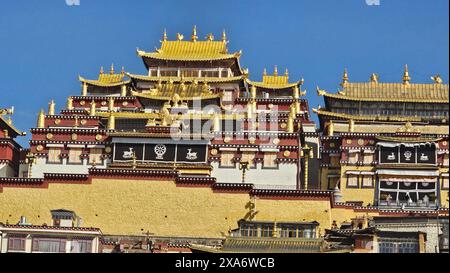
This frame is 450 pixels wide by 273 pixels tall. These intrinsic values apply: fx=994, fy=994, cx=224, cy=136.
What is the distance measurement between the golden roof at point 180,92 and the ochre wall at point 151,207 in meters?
12.7

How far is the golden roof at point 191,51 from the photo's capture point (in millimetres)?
67438

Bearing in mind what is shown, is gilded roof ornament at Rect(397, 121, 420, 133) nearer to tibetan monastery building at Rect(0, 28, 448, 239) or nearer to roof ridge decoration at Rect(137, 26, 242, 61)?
tibetan monastery building at Rect(0, 28, 448, 239)

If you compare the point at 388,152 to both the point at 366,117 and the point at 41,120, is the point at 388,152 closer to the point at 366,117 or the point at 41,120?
the point at 366,117

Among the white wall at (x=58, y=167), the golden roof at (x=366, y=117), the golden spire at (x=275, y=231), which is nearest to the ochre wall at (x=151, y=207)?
the golden spire at (x=275, y=231)

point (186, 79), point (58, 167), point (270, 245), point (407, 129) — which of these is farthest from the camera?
point (186, 79)

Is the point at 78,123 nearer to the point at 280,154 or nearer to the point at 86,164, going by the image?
the point at 86,164

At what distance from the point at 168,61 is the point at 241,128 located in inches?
472

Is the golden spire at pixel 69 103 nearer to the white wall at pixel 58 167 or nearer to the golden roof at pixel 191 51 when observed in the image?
the golden roof at pixel 191 51

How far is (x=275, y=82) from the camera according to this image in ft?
Result: 225

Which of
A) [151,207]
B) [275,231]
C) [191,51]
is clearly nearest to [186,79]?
[191,51]

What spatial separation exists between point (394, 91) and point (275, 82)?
857cm

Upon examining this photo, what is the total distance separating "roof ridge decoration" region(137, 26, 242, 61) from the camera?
6750 centimetres

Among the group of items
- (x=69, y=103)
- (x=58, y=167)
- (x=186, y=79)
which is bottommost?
(x=58, y=167)

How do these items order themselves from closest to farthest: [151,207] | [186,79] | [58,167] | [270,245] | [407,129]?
[270,245] < [151,207] < [58,167] < [407,129] < [186,79]
